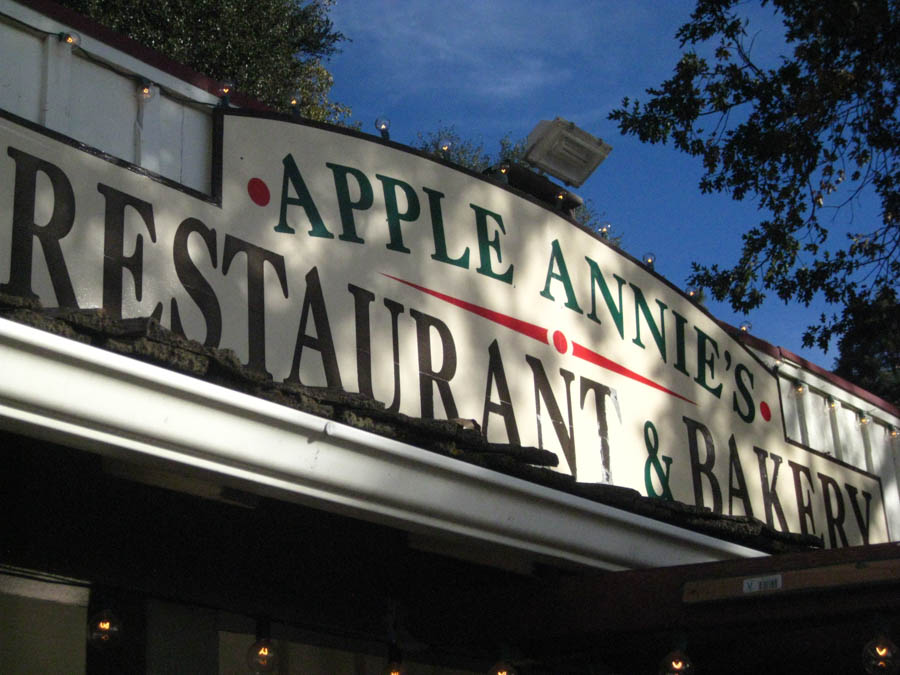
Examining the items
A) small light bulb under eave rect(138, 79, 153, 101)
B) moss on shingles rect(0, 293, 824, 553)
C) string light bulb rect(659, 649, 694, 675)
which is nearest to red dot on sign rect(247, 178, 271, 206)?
small light bulb under eave rect(138, 79, 153, 101)

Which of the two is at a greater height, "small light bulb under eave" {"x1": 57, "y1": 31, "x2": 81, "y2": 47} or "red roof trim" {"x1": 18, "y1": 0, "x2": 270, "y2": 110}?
"red roof trim" {"x1": 18, "y1": 0, "x2": 270, "y2": 110}

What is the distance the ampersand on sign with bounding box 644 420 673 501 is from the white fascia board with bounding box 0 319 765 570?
231 centimetres

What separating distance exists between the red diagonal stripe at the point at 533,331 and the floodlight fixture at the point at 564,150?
1345mm

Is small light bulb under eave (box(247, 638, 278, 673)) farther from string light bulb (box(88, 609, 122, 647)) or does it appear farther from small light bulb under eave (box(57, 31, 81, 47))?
small light bulb under eave (box(57, 31, 81, 47))

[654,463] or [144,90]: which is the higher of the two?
[144,90]

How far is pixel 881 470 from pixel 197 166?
6.46m

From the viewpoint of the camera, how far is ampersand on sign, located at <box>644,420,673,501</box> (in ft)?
24.6

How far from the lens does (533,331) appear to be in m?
7.11

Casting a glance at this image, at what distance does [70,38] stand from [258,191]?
1102mm

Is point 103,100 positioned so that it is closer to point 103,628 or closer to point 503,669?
point 103,628

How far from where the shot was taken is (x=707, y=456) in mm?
8055

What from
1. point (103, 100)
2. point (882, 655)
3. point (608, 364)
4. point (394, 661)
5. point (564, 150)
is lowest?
point (882, 655)

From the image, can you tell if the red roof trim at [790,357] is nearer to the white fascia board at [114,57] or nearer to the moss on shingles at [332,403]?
the moss on shingles at [332,403]

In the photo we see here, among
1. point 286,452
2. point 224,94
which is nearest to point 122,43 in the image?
point 224,94
